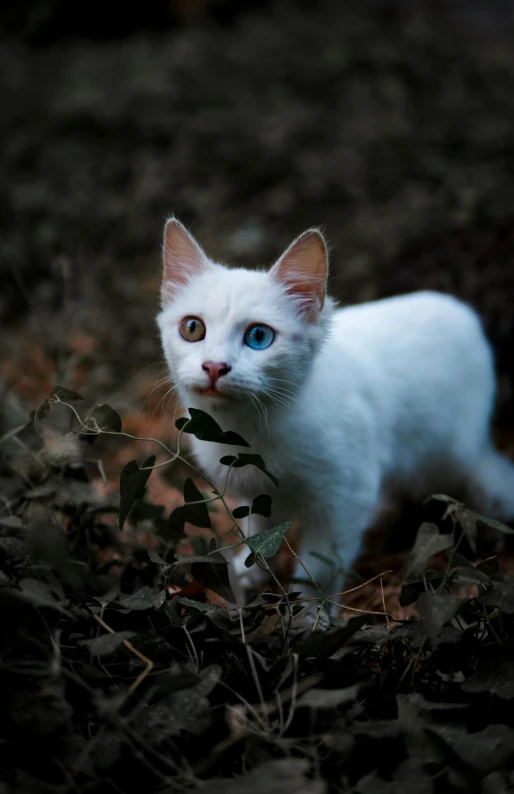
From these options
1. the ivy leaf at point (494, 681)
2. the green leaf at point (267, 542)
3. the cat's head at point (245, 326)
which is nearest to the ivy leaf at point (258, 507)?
the green leaf at point (267, 542)

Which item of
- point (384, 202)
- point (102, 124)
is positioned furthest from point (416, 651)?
point (102, 124)

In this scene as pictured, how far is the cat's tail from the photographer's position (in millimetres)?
2744

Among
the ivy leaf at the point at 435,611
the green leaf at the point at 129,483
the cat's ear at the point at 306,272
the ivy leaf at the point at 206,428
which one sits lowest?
the ivy leaf at the point at 435,611

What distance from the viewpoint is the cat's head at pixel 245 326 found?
5.87 ft

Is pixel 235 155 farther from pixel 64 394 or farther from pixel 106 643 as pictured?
pixel 106 643

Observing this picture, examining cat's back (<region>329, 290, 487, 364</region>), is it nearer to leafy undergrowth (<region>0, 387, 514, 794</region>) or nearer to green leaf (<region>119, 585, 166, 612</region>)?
leafy undergrowth (<region>0, 387, 514, 794</region>)

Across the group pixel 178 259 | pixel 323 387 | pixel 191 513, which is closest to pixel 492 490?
pixel 323 387

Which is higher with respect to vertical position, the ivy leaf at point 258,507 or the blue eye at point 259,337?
the blue eye at point 259,337

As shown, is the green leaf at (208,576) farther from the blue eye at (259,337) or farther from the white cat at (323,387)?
the blue eye at (259,337)

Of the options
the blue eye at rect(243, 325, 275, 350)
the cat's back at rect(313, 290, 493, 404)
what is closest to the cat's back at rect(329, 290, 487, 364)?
the cat's back at rect(313, 290, 493, 404)

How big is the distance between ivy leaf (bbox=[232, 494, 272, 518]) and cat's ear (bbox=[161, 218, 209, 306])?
68 centimetres

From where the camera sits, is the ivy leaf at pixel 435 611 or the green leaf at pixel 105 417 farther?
the green leaf at pixel 105 417

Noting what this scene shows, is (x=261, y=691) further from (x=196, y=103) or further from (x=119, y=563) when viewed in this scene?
(x=196, y=103)

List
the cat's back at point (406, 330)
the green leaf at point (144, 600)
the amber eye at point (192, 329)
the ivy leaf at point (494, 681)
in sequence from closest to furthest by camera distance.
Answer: the ivy leaf at point (494, 681) < the green leaf at point (144, 600) < the amber eye at point (192, 329) < the cat's back at point (406, 330)
